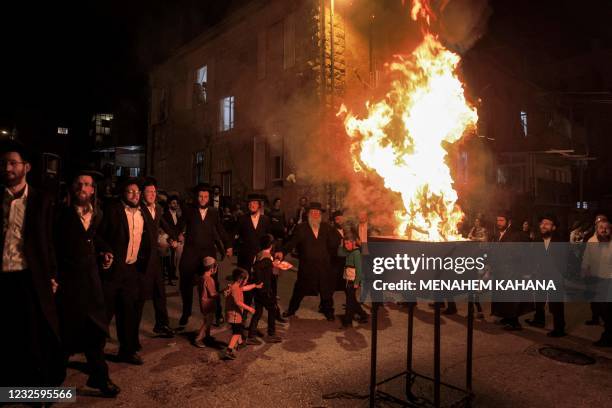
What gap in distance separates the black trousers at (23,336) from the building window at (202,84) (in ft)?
57.0

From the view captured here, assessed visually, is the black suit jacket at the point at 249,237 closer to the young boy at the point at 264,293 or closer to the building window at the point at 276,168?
the young boy at the point at 264,293

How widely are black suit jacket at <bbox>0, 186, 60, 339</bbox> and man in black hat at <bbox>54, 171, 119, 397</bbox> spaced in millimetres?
210

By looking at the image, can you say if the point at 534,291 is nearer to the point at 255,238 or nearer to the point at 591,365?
the point at 591,365

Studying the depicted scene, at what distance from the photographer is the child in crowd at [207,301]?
5.39 m

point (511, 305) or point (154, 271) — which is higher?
point (154, 271)

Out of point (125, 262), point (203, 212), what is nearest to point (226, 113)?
point (203, 212)

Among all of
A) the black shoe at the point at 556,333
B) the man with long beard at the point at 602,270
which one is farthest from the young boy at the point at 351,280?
the man with long beard at the point at 602,270

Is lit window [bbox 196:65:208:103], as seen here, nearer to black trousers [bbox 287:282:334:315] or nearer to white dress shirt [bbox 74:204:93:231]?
black trousers [bbox 287:282:334:315]

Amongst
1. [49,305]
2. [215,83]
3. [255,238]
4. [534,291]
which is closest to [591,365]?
[534,291]

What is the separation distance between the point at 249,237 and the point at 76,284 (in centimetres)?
317

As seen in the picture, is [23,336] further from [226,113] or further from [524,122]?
[524,122]

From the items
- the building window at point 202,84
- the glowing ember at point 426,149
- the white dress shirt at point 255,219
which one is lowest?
the white dress shirt at point 255,219

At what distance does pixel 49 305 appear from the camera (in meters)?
3.67

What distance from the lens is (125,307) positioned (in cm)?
461
